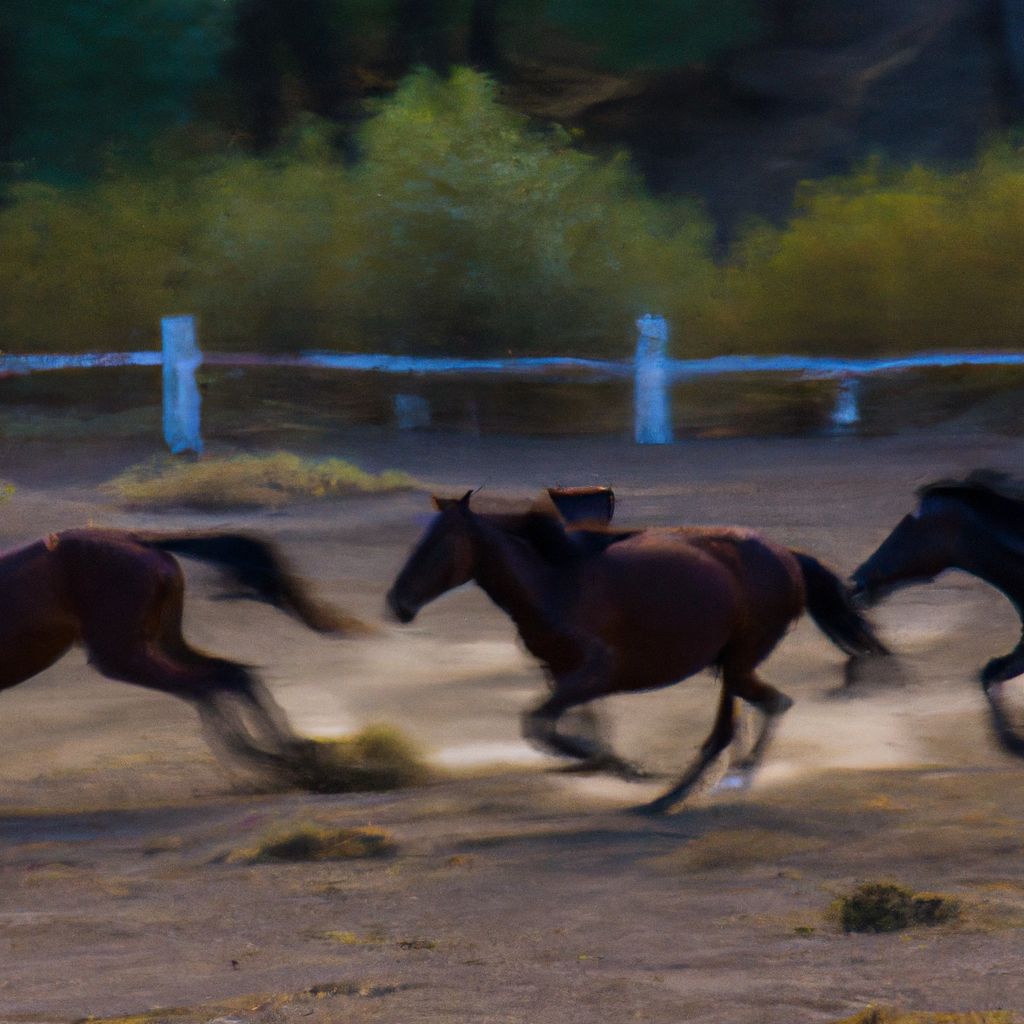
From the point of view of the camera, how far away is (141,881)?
4.64m

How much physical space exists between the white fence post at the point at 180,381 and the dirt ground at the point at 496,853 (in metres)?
5.36

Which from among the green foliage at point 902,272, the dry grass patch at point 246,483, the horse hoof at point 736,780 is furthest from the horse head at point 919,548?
the green foliage at point 902,272

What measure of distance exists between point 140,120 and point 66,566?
18733mm

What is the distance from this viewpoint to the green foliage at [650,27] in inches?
1040

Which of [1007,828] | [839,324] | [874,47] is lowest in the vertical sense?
[1007,828]

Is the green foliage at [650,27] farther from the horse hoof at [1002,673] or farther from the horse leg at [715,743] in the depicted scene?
the horse leg at [715,743]

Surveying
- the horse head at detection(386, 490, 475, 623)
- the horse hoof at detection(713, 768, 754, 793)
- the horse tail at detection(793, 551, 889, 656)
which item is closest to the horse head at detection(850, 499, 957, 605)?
the horse tail at detection(793, 551, 889, 656)

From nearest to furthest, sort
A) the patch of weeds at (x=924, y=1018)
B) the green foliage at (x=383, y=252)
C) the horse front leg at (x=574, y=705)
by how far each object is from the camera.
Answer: the patch of weeds at (x=924, y=1018)
the horse front leg at (x=574, y=705)
the green foliage at (x=383, y=252)

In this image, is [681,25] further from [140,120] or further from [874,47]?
[140,120]

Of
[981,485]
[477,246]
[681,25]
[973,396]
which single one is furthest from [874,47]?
[981,485]

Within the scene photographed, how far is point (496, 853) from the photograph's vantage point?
4852mm

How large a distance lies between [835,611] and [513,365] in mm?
8695

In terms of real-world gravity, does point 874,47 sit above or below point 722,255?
above

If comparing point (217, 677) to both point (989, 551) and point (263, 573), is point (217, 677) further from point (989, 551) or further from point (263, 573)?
point (989, 551)
